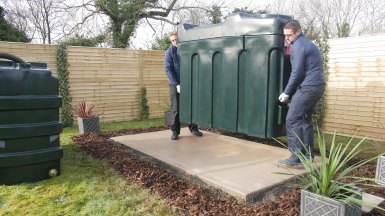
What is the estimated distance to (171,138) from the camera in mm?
5152

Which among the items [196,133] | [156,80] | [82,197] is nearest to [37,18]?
[156,80]

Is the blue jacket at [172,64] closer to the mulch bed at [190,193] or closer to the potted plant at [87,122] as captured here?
the mulch bed at [190,193]

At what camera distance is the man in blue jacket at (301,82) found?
3246mm

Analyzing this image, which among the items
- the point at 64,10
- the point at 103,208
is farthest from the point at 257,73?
the point at 64,10

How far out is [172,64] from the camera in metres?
5.12

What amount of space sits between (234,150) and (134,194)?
5.97ft

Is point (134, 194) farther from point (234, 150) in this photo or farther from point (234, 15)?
point (234, 15)

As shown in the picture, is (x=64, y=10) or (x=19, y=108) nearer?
(x=19, y=108)

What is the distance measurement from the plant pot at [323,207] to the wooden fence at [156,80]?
4.62 meters

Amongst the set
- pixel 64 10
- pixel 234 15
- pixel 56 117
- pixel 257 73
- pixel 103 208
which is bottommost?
pixel 103 208

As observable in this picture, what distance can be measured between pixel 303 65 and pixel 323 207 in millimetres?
1630

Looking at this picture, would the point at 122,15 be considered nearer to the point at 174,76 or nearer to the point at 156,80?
the point at 156,80

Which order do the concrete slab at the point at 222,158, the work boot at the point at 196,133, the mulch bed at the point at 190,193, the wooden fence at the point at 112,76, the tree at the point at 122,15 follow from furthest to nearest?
the tree at the point at 122,15, the wooden fence at the point at 112,76, the work boot at the point at 196,133, the concrete slab at the point at 222,158, the mulch bed at the point at 190,193

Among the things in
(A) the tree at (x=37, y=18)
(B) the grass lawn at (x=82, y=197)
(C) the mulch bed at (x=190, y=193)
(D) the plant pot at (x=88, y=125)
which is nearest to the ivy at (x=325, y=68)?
(C) the mulch bed at (x=190, y=193)
